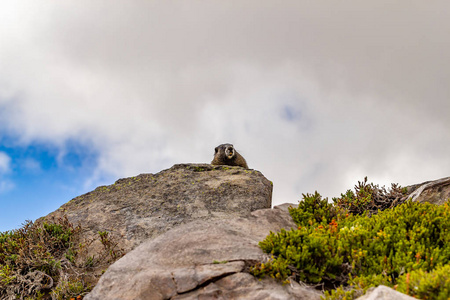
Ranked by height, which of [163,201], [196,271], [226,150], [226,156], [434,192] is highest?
[226,150]

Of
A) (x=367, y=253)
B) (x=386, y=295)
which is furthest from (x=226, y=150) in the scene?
(x=386, y=295)

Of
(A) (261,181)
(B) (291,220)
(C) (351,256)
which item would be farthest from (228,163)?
(C) (351,256)

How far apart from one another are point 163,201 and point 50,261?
3.23m

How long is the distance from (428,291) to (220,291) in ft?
8.94

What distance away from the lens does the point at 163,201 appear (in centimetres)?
1037

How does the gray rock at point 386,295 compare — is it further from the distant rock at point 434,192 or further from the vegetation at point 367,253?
the distant rock at point 434,192

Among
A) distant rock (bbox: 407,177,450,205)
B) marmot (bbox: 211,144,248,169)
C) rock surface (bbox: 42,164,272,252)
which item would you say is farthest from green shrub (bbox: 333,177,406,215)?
marmot (bbox: 211,144,248,169)

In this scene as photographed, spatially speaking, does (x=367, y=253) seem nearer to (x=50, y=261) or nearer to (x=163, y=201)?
(x=163, y=201)

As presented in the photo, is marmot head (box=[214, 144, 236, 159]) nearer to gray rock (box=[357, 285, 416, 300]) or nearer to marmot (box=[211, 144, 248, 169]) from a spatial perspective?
marmot (box=[211, 144, 248, 169])

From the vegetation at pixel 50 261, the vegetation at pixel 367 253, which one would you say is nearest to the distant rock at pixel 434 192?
the vegetation at pixel 367 253

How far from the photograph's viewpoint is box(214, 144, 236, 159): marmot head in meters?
14.8

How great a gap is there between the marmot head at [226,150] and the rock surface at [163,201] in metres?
2.61

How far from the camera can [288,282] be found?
5539 millimetres

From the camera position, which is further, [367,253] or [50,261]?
[50,261]
